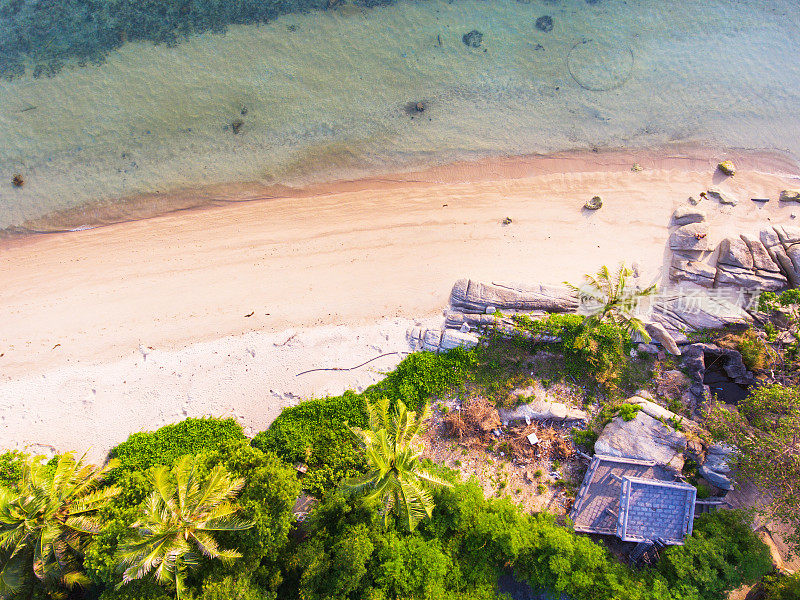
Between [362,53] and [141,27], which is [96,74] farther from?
[362,53]

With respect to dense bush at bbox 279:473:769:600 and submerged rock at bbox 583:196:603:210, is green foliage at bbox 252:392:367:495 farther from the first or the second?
submerged rock at bbox 583:196:603:210

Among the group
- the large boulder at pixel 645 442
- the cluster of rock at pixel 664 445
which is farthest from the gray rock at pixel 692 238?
the large boulder at pixel 645 442

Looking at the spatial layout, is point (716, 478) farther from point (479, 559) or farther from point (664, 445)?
point (479, 559)

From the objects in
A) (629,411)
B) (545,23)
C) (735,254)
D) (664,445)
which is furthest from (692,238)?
(545,23)

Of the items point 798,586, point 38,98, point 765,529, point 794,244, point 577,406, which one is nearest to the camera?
point 798,586

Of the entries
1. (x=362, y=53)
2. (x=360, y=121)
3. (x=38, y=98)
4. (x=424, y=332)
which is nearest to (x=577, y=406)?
(x=424, y=332)

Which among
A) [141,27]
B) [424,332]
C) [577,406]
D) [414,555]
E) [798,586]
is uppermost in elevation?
[141,27]

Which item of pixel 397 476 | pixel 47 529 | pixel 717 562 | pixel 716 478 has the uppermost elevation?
pixel 397 476
